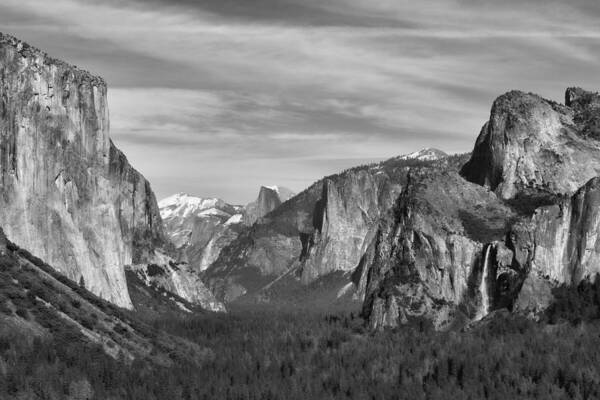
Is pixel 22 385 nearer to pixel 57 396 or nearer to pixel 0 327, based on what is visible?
pixel 57 396

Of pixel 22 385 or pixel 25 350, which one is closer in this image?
pixel 22 385

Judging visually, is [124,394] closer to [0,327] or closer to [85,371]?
[85,371]

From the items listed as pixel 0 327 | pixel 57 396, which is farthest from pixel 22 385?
pixel 0 327

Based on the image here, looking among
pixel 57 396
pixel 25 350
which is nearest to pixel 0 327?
pixel 25 350

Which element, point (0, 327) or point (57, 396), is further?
point (0, 327)

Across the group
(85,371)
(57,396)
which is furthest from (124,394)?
(57,396)

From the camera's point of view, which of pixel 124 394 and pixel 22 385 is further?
pixel 124 394

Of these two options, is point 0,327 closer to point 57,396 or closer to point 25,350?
point 25,350
